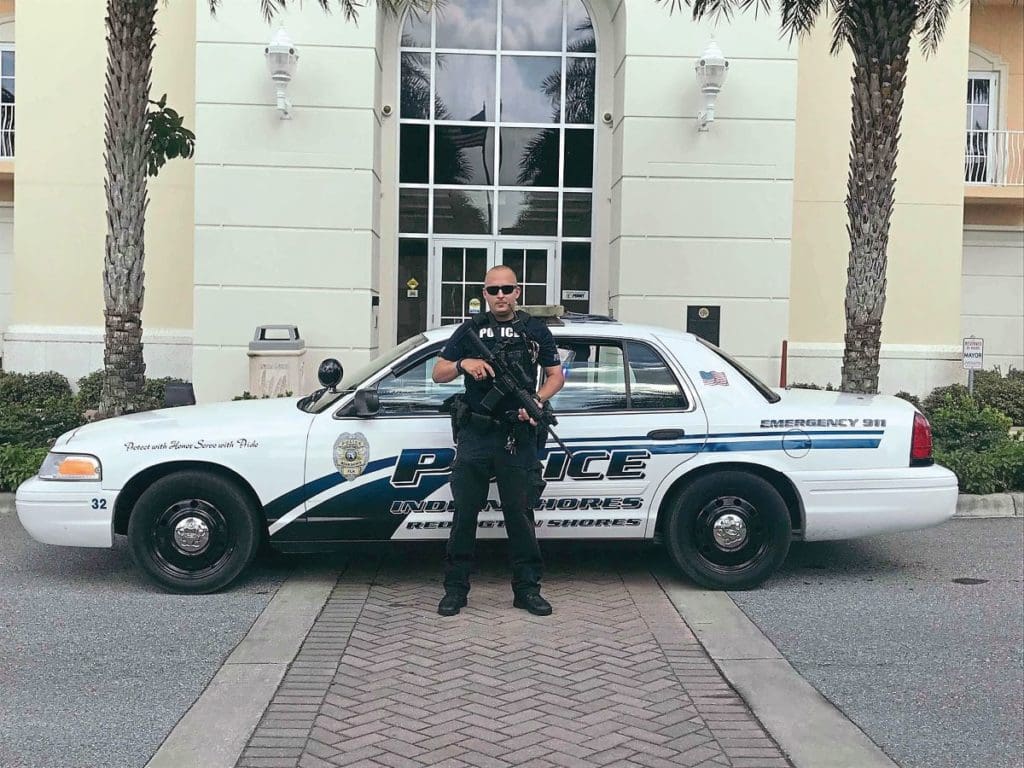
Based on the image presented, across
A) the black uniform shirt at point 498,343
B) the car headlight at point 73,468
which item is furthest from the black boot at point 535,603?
the car headlight at point 73,468

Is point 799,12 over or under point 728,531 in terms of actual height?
over

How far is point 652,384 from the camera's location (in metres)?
6.75

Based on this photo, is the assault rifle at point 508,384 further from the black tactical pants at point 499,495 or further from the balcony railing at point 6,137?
the balcony railing at point 6,137

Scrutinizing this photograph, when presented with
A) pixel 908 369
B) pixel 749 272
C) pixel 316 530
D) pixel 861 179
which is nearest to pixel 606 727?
pixel 316 530

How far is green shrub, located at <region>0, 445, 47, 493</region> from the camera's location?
30.2 ft

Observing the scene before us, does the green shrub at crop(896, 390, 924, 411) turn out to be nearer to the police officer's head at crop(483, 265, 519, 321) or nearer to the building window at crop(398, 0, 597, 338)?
the building window at crop(398, 0, 597, 338)

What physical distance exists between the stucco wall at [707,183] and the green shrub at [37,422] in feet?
21.4

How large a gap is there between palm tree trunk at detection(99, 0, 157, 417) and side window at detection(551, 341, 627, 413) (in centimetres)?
484

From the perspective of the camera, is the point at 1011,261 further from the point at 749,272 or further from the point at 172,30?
the point at 172,30

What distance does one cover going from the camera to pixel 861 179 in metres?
10.6

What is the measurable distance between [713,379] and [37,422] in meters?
8.00

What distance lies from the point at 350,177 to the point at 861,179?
19.8 feet

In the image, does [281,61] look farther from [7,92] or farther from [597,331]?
[597,331]

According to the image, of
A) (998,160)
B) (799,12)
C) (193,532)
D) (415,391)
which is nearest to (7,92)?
(799,12)
